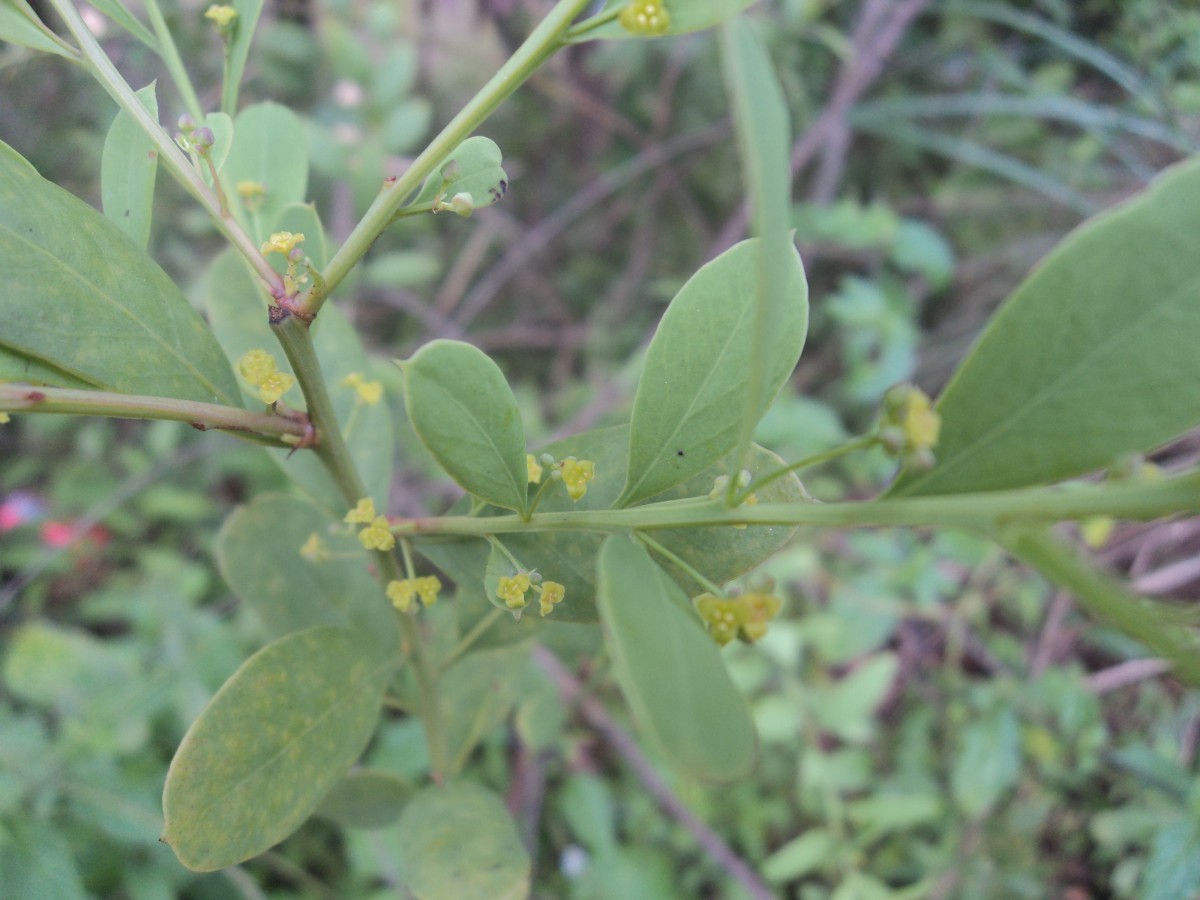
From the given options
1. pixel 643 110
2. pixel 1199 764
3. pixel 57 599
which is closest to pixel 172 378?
pixel 57 599

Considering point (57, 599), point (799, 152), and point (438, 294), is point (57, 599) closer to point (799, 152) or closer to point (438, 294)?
point (438, 294)

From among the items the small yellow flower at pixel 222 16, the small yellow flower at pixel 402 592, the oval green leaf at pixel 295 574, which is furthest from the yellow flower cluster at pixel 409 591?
the small yellow flower at pixel 222 16

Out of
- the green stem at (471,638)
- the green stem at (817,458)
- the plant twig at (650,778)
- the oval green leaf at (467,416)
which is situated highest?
the oval green leaf at (467,416)

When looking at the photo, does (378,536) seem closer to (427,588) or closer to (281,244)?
(427,588)

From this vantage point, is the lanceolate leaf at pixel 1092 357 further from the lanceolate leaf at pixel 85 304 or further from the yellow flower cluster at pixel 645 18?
the lanceolate leaf at pixel 85 304

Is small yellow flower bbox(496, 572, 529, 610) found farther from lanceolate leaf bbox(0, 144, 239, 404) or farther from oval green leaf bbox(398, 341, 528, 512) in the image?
lanceolate leaf bbox(0, 144, 239, 404)
